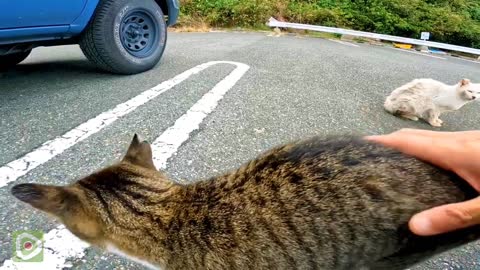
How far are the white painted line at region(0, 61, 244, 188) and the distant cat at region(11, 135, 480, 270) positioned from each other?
100 cm

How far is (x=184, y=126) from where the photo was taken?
11.2 feet

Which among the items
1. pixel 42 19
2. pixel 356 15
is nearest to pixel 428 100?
pixel 42 19

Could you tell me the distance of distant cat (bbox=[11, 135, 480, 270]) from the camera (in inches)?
63.7

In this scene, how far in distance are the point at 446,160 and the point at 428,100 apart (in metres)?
3.81

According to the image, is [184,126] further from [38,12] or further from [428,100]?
[428,100]

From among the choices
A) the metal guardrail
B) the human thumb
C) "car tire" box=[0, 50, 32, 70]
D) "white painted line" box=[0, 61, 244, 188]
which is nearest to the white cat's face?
"white painted line" box=[0, 61, 244, 188]

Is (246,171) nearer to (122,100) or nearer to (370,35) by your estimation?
(122,100)

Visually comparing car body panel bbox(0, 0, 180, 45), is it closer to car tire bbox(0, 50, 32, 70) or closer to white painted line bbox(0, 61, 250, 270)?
car tire bbox(0, 50, 32, 70)

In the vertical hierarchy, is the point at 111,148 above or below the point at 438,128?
above

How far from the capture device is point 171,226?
1711 millimetres

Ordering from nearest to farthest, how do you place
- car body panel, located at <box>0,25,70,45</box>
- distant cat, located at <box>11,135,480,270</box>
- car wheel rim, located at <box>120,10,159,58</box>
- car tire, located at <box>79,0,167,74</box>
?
distant cat, located at <box>11,135,480,270</box>
car body panel, located at <box>0,25,70,45</box>
car tire, located at <box>79,0,167,74</box>
car wheel rim, located at <box>120,10,159,58</box>

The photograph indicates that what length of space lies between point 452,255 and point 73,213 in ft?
6.40

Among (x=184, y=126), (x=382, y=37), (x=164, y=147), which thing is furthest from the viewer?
(x=382, y=37)

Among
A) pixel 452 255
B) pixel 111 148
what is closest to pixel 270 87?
pixel 111 148
